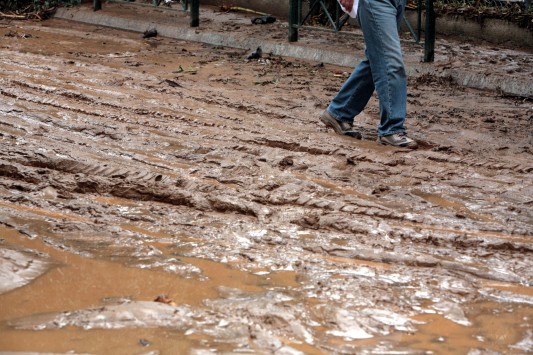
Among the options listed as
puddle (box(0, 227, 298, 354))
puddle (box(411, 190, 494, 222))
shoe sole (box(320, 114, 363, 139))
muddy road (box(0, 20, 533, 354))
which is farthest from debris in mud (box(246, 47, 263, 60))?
puddle (box(0, 227, 298, 354))

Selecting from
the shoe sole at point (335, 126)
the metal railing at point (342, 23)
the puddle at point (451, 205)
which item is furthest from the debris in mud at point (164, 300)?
the metal railing at point (342, 23)

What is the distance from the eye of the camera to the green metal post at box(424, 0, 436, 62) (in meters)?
9.41

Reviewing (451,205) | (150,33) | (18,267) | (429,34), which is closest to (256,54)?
(429,34)

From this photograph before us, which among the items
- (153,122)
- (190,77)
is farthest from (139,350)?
(190,77)

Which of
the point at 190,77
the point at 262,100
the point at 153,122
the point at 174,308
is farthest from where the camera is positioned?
the point at 190,77

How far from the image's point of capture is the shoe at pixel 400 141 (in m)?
6.32

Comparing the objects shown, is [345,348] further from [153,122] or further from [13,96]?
[13,96]

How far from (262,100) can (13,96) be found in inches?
81.2

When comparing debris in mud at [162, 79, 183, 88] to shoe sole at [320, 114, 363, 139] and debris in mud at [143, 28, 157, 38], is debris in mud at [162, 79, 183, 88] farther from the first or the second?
debris in mud at [143, 28, 157, 38]

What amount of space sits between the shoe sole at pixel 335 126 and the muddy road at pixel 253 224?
0.28ft

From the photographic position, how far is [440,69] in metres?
9.15

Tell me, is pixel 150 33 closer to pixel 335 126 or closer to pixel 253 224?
pixel 335 126

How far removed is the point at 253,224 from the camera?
177 inches

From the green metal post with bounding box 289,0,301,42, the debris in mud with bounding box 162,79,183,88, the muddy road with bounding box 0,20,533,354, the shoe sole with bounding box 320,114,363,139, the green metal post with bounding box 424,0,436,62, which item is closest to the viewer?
the muddy road with bounding box 0,20,533,354
